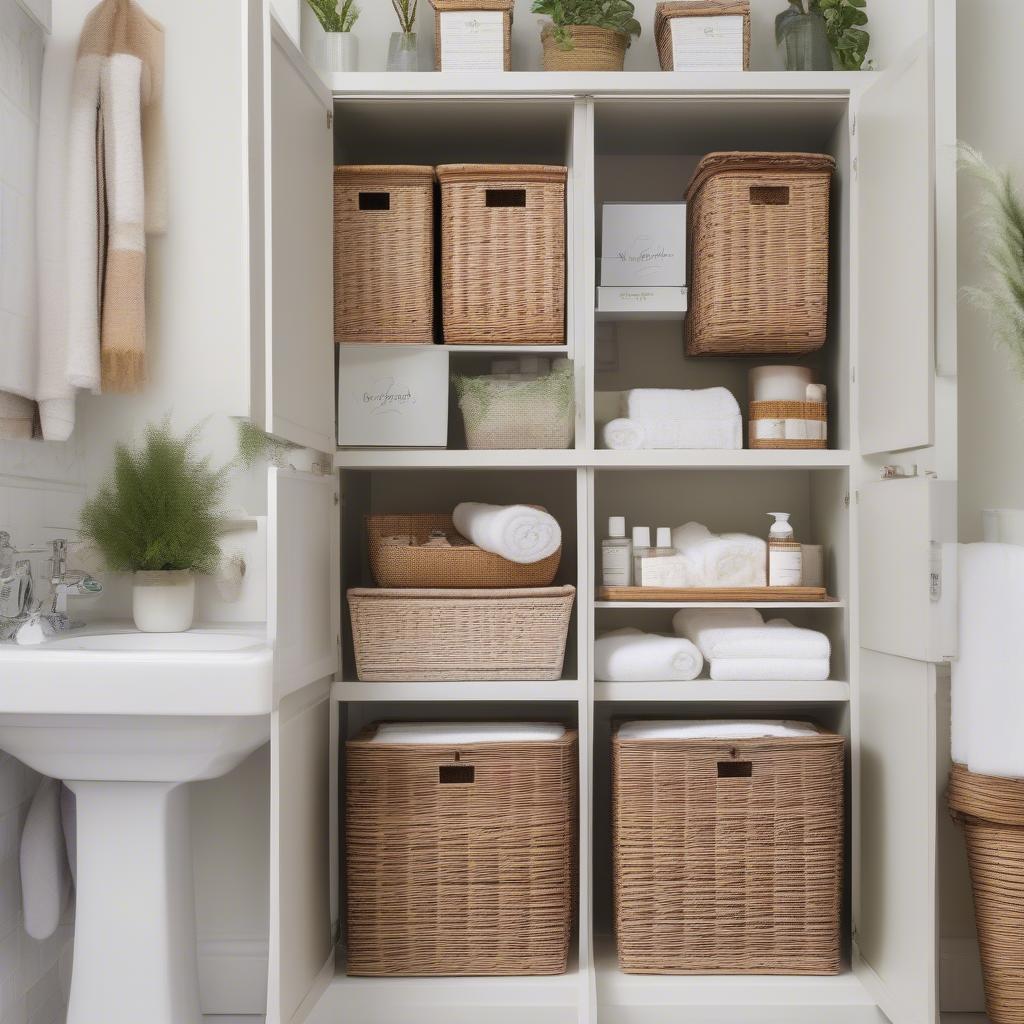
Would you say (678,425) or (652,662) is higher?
(678,425)

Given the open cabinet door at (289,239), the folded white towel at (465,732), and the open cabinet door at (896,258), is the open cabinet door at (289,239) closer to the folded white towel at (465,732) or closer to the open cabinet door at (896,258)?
the folded white towel at (465,732)

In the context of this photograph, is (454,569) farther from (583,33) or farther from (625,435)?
(583,33)

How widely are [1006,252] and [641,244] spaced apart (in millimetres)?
672

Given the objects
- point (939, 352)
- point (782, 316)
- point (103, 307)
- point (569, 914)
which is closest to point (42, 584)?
point (103, 307)

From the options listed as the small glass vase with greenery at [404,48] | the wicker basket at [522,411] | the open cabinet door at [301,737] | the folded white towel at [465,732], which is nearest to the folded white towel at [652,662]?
the folded white towel at [465,732]

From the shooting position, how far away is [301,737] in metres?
1.76

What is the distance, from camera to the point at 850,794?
6.59 ft

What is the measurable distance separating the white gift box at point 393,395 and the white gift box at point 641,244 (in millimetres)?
400

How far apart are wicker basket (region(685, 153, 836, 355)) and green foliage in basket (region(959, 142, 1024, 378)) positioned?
1.04 ft

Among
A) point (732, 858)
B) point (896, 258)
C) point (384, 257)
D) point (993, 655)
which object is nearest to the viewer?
point (993, 655)

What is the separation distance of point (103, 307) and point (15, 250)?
0.19m

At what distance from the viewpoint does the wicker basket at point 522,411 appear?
195 cm

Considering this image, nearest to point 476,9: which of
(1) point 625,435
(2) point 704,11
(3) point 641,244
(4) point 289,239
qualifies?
(2) point 704,11

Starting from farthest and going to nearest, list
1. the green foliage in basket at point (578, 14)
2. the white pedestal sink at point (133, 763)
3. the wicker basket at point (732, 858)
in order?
the green foliage in basket at point (578, 14)
the wicker basket at point (732, 858)
the white pedestal sink at point (133, 763)
